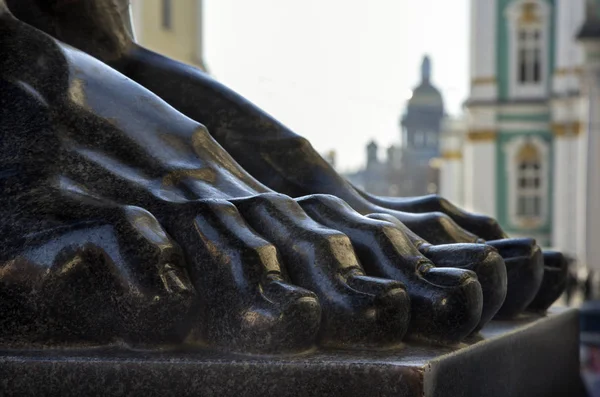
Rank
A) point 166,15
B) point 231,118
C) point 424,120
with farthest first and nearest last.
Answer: point 424,120, point 166,15, point 231,118

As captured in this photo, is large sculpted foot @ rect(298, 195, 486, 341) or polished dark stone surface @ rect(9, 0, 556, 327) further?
polished dark stone surface @ rect(9, 0, 556, 327)

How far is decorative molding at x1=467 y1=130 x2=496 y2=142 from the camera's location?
1022 inches

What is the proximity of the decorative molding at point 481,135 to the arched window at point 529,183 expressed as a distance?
27.7 inches

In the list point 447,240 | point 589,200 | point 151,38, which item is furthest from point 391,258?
point 589,200

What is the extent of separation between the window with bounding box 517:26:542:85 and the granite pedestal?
24940mm

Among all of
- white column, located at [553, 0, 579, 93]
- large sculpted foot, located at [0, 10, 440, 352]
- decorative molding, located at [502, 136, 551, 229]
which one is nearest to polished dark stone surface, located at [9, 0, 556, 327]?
large sculpted foot, located at [0, 10, 440, 352]

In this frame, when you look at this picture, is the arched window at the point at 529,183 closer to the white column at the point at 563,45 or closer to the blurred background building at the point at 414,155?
the white column at the point at 563,45

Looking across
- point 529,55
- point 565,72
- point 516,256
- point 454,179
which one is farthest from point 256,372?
point 454,179

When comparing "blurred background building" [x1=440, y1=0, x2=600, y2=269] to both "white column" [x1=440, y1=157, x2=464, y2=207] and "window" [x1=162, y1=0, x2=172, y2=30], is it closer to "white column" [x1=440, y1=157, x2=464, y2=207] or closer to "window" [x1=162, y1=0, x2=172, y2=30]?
"white column" [x1=440, y1=157, x2=464, y2=207]

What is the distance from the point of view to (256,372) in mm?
1390

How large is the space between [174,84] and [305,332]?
83cm

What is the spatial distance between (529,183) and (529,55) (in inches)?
105

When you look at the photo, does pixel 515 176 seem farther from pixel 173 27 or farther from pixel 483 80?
pixel 173 27

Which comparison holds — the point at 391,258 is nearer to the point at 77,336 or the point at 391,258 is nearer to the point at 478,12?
the point at 77,336
